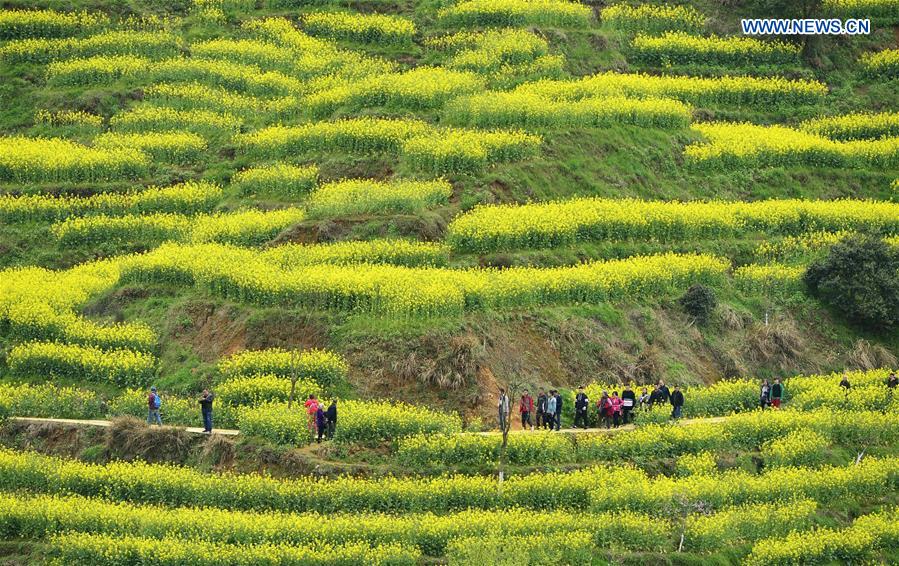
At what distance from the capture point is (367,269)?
56344 mm

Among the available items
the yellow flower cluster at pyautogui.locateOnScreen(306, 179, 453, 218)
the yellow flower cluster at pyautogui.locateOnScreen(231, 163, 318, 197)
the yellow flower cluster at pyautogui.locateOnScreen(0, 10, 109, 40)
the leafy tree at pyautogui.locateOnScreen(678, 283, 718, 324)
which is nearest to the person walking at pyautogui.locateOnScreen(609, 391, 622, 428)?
the leafy tree at pyautogui.locateOnScreen(678, 283, 718, 324)

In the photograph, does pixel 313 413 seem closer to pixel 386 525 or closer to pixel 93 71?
pixel 386 525

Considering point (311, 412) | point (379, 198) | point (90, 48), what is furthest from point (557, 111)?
point (90, 48)

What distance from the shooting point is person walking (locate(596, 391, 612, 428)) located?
172 feet

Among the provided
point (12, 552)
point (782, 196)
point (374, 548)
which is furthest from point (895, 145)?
point (12, 552)

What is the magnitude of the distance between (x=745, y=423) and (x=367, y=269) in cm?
1167

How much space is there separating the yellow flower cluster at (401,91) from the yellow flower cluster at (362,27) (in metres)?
4.82

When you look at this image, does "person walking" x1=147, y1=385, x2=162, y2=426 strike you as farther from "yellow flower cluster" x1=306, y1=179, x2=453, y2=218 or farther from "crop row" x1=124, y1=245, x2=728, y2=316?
"yellow flower cluster" x1=306, y1=179, x2=453, y2=218

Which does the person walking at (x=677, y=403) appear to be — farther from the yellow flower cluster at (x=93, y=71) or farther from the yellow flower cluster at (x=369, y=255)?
the yellow flower cluster at (x=93, y=71)

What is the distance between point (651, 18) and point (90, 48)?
21.8 m

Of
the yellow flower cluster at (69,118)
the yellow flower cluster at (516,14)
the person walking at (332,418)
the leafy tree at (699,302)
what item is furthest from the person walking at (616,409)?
the yellow flower cluster at (69,118)

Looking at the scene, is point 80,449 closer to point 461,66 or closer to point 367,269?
point 367,269

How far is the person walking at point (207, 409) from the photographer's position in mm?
51375

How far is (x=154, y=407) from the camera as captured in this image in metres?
52.3
